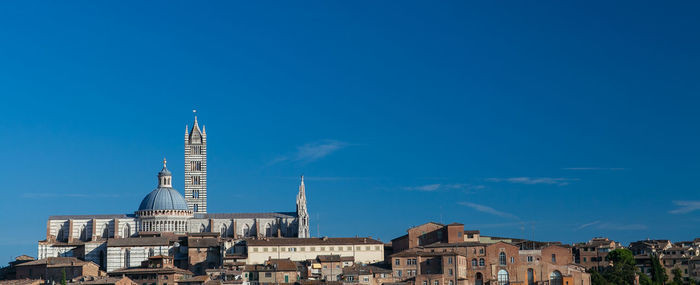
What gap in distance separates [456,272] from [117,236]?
4880 centimetres

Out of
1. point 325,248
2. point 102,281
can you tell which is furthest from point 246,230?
point 102,281

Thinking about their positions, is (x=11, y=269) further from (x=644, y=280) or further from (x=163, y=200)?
(x=644, y=280)

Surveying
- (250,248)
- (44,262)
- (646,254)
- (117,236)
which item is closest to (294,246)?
(250,248)

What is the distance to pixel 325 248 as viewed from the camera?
95.6 m

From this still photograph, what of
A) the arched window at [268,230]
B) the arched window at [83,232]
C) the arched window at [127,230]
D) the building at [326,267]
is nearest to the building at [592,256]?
the building at [326,267]

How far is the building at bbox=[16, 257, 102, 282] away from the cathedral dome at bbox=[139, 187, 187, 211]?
2502 cm

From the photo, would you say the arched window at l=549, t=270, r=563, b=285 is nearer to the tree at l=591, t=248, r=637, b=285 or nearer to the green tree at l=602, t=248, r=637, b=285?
the tree at l=591, t=248, r=637, b=285

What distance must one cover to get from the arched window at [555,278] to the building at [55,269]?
139 ft

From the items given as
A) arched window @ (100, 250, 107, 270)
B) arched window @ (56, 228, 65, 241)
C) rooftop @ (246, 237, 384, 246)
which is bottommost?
arched window @ (100, 250, 107, 270)

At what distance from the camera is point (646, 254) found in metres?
109

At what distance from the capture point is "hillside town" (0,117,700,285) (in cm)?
8431

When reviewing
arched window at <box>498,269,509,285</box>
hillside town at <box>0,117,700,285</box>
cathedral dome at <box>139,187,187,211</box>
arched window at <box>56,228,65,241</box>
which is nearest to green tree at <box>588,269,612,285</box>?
hillside town at <box>0,117,700,285</box>

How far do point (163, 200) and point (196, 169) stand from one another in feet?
52.3

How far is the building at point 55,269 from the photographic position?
88.8 m
